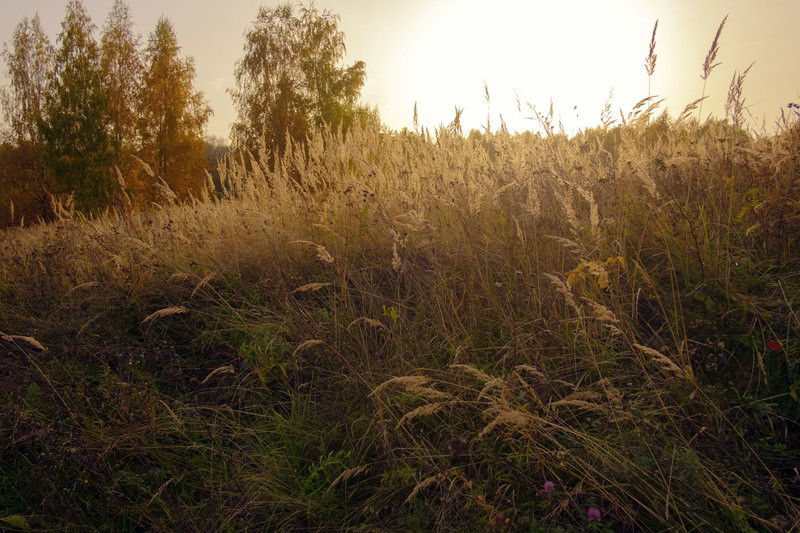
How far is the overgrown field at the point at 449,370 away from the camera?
1.77 meters

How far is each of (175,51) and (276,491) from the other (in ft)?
62.8

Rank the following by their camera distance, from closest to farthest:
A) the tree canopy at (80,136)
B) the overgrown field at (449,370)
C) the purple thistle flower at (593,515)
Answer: the purple thistle flower at (593,515), the overgrown field at (449,370), the tree canopy at (80,136)

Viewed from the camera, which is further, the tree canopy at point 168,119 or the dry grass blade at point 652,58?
the tree canopy at point 168,119

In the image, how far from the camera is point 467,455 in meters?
1.94

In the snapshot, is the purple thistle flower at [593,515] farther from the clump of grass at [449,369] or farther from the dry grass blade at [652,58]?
the dry grass blade at [652,58]

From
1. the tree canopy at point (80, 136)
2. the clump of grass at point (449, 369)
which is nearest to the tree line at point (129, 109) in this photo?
the tree canopy at point (80, 136)

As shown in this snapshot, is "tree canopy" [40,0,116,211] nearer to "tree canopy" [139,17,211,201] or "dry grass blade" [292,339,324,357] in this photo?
"tree canopy" [139,17,211,201]

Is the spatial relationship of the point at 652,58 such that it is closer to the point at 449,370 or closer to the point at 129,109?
the point at 449,370

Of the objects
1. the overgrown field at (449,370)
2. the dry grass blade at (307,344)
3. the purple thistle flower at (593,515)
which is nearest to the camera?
the purple thistle flower at (593,515)

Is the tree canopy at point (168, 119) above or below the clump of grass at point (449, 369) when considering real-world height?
above

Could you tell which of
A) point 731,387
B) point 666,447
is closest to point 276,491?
point 666,447

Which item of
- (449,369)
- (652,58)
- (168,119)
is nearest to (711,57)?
(652,58)

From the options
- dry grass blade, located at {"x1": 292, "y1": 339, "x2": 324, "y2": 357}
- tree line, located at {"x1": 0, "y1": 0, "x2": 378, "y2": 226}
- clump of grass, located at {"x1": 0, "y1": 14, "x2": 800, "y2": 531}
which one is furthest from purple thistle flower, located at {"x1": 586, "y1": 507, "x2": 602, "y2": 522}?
tree line, located at {"x1": 0, "y1": 0, "x2": 378, "y2": 226}

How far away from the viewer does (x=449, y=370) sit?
7.62 ft
